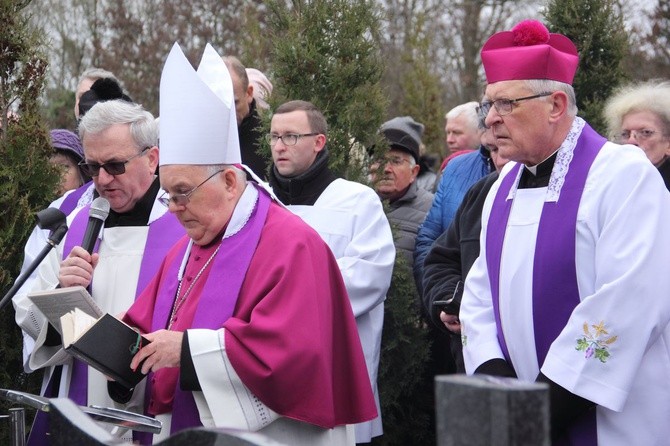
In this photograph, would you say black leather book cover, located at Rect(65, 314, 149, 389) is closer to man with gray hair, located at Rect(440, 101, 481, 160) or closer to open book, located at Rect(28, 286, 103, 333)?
open book, located at Rect(28, 286, 103, 333)

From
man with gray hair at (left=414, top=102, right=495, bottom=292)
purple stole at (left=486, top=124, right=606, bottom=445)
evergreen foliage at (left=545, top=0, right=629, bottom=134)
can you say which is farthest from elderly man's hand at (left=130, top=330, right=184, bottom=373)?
evergreen foliage at (left=545, top=0, right=629, bottom=134)

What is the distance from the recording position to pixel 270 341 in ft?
12.7

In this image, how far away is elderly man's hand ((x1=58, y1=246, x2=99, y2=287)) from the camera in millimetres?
4879

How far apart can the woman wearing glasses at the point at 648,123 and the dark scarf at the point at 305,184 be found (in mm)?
1638

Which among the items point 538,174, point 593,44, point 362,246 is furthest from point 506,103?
point 593,44

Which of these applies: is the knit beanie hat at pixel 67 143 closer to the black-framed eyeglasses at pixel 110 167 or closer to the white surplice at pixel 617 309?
the black-framed eyeglasses at pixel 110 167

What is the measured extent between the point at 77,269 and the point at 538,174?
6.70 ft

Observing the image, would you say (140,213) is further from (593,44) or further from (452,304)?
(593,44)

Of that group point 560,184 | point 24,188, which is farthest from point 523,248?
point 24,188

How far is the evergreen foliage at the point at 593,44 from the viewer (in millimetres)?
7977

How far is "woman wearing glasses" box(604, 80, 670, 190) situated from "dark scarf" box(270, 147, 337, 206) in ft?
5.37

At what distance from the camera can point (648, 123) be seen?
5.95 meters

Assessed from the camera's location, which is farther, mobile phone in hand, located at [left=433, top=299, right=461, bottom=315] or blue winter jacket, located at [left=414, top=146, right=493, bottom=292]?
blue winter jacket, located at [left=414, top=146, right=493, bottom=292]

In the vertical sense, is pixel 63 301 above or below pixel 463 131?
below
